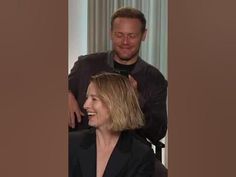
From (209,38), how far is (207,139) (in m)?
0.09

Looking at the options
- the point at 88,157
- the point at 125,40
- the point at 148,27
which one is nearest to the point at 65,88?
the point at 88,157

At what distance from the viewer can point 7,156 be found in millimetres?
319

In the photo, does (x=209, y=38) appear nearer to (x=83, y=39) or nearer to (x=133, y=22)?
(x=133, y=22)

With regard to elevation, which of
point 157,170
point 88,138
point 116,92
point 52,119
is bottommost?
point 157,170

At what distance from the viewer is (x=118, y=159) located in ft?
4.34

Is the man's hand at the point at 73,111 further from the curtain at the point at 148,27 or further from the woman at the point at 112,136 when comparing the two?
the curtain at the point at 148,27

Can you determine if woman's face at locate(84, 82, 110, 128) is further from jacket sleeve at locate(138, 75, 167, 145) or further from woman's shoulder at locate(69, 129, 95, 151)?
jacket sleeve at locate(138, 75, 167, 145)

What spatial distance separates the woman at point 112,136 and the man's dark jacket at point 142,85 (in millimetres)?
122

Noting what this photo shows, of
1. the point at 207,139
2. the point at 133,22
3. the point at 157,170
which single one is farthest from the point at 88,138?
the point at 207,139

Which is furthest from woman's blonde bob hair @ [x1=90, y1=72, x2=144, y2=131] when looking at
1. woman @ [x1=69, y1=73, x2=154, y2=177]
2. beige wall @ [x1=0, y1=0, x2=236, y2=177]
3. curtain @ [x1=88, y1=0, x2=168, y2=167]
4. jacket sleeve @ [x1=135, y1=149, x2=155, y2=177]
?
curtain @ [x1=88, y1=0, x2=168, y2=167]

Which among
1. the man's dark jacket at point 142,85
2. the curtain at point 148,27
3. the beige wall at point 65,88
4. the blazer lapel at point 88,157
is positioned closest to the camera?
the beige wall at point 65,88

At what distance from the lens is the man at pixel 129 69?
151cm

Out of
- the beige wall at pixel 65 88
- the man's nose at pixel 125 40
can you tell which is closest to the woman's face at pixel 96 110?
the man's nose at pixel 125 40

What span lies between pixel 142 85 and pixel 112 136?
247 millimetres
